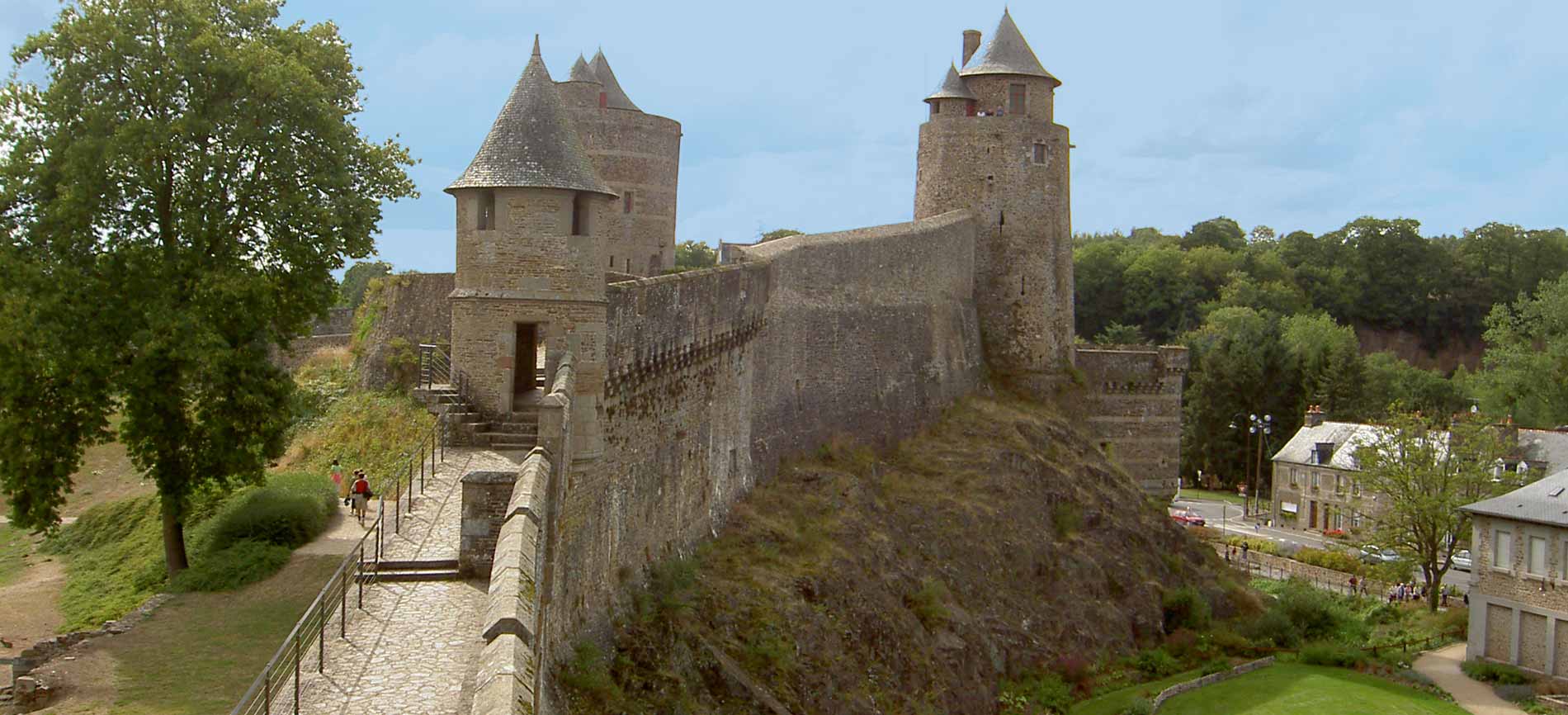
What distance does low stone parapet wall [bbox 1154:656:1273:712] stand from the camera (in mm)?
32281

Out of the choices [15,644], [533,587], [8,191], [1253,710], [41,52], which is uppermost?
[41,52]

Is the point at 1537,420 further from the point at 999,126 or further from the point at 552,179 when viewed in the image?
the point at 552,179

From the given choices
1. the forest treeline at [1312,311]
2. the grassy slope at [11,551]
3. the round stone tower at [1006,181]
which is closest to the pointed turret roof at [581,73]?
the round stone tower at [1006,181]

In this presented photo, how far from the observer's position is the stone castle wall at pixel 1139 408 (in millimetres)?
44406

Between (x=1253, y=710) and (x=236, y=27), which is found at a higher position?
(x=236, y=27)

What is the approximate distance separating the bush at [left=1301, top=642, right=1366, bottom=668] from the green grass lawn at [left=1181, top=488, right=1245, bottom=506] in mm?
32310

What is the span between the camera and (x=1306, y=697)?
109 ft

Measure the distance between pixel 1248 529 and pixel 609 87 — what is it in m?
34.6

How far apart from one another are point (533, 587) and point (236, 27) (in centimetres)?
1501

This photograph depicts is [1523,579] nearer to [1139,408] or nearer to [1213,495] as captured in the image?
[1139,408]

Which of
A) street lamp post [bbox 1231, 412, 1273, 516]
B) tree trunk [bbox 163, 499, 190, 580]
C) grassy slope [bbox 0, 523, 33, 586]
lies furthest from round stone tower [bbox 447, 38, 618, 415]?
street lamp post [bbox 1231, 412, 1273, 516]

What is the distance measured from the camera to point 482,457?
2077 cm

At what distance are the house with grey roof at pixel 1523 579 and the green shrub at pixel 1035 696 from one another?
51.4 feet

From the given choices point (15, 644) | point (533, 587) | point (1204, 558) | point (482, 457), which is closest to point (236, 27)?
point (482, 457)
